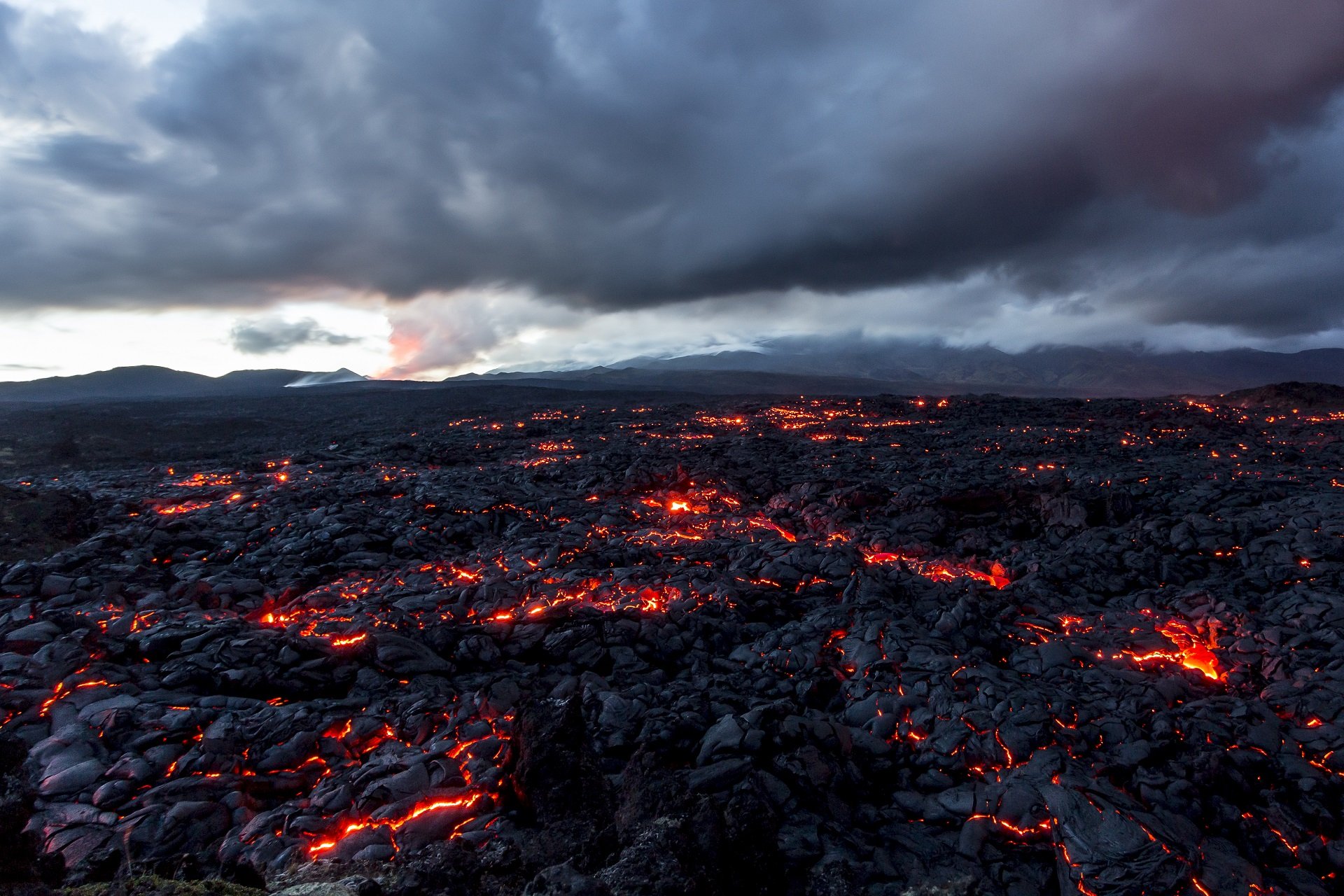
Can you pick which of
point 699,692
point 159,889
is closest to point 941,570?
point 699,692

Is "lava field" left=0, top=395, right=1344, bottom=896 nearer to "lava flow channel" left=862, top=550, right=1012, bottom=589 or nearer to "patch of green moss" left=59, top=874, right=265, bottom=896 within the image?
"lava flow channel" left=862, top=550, right=1012, bottom=589

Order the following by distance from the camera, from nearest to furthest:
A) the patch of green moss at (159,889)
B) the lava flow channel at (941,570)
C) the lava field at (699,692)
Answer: the patch of green moss at (159,889), the lava field at (699,692), the lava flow channel at (941,570)

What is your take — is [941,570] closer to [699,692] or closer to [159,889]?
[699,692]

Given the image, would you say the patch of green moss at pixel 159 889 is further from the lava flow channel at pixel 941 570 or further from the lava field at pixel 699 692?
the lava flow channel at pixel 941 570

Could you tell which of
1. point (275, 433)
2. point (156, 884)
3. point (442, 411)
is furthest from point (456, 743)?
point (442, 411)

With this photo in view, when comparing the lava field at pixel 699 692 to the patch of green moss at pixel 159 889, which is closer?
the patch of green moss at pixel 159 889

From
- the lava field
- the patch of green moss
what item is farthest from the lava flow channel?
the patch of green moss

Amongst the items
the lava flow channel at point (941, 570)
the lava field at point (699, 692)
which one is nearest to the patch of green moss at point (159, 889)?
the lava field at point (699, 692)
